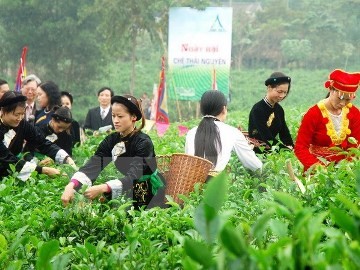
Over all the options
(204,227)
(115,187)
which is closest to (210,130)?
(115,187)

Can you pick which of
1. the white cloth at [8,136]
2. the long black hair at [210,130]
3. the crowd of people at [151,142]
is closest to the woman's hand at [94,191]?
the crowd of people at [151,142]

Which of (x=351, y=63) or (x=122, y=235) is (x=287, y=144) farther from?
(x=351, y=63)

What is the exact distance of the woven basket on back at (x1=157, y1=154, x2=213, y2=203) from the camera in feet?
17.8

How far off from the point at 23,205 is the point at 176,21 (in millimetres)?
15102

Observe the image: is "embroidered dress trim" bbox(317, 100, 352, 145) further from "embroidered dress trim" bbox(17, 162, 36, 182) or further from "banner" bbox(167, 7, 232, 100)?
"banner" bbox(167, 7, 232, 100)

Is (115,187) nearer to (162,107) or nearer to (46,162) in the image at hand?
(46,162)

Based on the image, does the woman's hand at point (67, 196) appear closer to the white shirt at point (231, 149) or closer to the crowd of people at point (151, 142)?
the crowd of people at point (151, 142)

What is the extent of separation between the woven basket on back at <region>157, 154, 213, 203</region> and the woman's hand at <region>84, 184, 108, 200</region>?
22.1 inches

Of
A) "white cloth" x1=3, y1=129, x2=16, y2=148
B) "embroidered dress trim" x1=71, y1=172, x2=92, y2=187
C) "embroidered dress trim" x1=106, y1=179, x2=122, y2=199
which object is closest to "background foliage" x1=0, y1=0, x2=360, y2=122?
"white cloth" x1=3, y1=129, x2=16, y2=148

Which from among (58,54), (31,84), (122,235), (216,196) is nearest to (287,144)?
(31,84)

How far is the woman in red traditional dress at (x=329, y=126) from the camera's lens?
6.01m

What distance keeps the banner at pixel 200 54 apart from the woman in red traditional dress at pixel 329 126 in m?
11.3

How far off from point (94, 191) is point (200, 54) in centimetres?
1367

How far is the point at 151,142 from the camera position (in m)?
5.49
